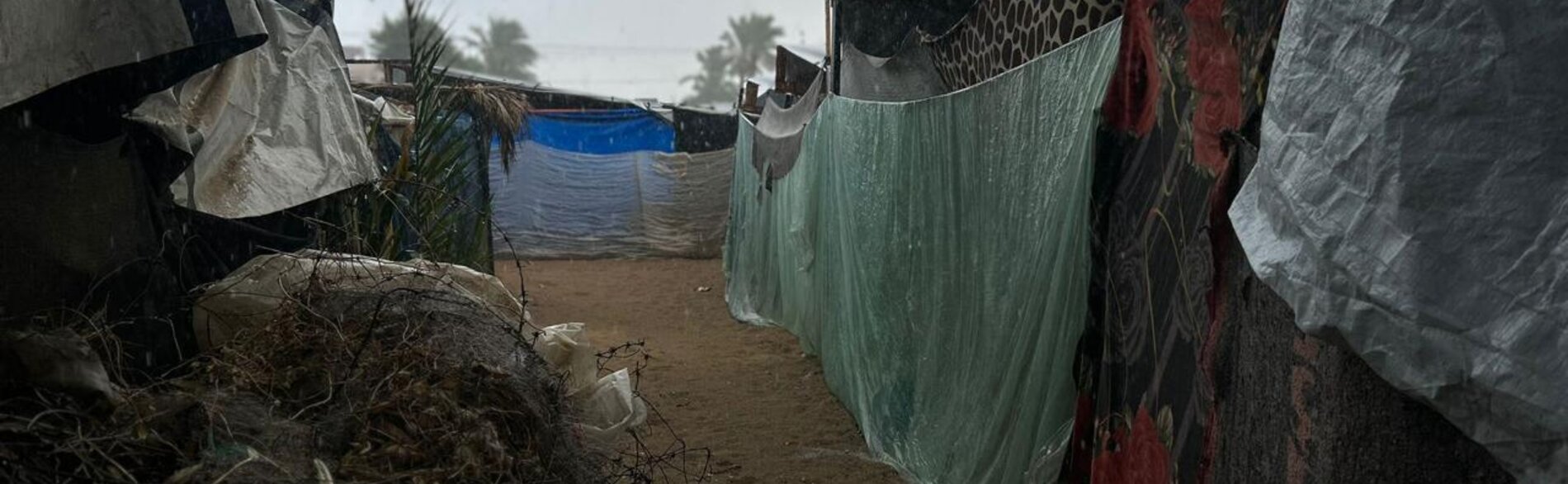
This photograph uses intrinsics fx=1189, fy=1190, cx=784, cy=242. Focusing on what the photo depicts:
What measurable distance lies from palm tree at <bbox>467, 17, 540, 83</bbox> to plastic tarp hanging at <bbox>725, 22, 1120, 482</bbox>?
52.7 metres

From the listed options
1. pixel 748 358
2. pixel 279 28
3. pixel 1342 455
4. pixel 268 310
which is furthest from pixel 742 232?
pixel 1342 455

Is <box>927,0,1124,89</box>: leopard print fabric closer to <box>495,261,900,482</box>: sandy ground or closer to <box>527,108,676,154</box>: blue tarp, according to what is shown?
<box>495,261,900,482</box>: sandy ground

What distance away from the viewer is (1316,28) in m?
1.82

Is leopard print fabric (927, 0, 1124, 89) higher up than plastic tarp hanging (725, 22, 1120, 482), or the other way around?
leopard print fabric (927, 0, 1124, 89)

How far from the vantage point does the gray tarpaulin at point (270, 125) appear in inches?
151

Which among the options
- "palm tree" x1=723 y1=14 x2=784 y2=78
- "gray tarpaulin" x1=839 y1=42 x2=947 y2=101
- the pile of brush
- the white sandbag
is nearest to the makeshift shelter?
"gray tarpaulin" x1=839 y1=42 x2=947 y2=101

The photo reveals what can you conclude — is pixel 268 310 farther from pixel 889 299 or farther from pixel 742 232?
pixel 742 232

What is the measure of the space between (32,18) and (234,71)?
49.8 inches

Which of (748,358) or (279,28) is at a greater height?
(279,28)

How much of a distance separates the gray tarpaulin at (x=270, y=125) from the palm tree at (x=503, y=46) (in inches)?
2123

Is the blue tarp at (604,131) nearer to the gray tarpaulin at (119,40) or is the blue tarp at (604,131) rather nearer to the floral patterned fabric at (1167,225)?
the gray tarpaulin at (119,40)

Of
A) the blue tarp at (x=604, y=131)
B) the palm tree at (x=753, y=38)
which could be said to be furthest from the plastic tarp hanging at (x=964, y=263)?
the palm tree at (x=753, y=38)

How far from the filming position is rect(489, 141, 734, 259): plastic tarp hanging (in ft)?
53.7

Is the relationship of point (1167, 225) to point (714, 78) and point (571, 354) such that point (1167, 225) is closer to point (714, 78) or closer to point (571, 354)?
point (571, 354)
